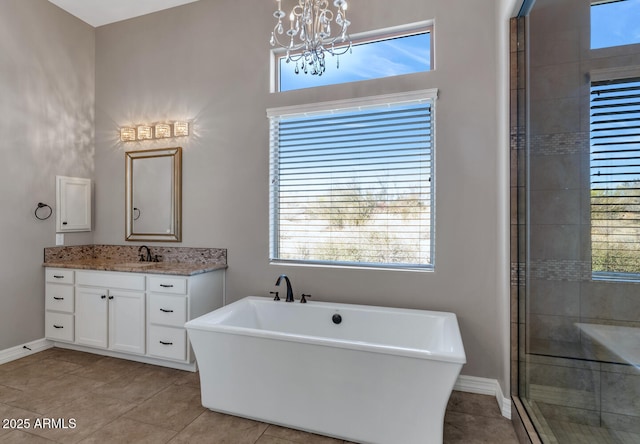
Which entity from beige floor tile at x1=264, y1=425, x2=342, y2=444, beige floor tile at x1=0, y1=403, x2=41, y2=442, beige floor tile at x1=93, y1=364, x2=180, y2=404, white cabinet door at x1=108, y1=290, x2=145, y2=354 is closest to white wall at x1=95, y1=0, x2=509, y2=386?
white cabinet door at x1=108, y1=290, x2=145, y2=354

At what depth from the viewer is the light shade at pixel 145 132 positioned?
11.7 ft

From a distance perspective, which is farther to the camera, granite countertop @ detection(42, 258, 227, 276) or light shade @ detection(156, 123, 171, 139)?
light shade @ detection(156, 123, 171, 139)

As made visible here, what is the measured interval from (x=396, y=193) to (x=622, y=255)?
5.16ft

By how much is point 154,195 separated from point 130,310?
1.20 metres

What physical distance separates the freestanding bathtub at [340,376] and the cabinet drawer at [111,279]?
1030 millimetres

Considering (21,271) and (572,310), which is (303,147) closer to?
(572,310)

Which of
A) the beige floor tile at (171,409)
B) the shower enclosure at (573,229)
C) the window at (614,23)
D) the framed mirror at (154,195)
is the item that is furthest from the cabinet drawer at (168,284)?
the window at (614,23)

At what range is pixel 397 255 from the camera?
112 inches

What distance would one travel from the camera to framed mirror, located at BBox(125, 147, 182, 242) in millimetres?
3480

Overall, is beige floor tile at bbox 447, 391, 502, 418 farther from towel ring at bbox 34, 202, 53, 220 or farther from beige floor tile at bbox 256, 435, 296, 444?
towel ring at bbox 34, 202, 53, 220

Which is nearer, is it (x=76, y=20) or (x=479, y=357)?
(x=479, y=357)

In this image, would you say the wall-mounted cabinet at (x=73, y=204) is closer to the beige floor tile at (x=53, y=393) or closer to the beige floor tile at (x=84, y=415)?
the beige floor tile at (x=53, y=393)

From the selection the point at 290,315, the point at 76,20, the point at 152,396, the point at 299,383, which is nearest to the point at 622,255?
the point at 299,383

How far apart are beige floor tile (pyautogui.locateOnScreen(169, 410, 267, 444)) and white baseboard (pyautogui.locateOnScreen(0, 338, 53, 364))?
2.16m
